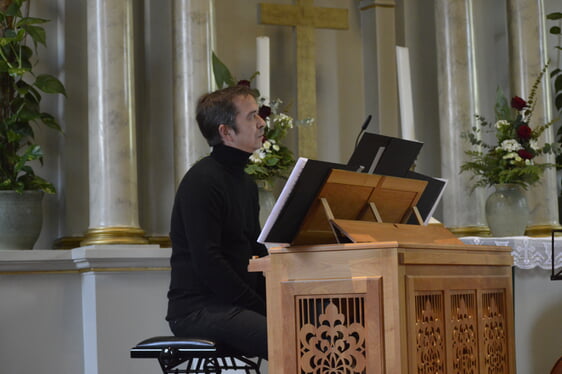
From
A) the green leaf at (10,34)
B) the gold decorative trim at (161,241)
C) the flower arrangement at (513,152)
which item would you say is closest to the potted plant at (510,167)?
the flower arrangement at (513,152)

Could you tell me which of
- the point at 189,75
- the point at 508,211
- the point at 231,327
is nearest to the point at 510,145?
the point at 508,211

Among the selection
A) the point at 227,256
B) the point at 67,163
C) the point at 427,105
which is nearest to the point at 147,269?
the point at 67,163

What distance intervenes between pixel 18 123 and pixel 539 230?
140 inches

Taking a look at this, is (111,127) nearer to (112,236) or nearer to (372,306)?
(112,236)

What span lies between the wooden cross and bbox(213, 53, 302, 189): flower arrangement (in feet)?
2.52

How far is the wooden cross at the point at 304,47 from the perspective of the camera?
6555 mm

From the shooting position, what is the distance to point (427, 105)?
715cm

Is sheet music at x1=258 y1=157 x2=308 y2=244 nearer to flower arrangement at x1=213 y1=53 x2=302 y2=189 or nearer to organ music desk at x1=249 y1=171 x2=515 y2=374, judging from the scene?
organ music desk at x1=249 y1=171 x2=515 y2=374

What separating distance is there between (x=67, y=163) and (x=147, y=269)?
98 centimetres

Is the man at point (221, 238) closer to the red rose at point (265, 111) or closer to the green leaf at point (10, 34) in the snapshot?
the red rose at point (265, 111)

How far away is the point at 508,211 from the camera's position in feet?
19.5

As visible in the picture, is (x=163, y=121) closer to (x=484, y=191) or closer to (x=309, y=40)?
(x=309, y=40)

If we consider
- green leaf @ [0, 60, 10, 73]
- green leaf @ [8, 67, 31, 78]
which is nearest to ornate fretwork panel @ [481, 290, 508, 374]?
green leaf @ [8, 67, 31, 78]

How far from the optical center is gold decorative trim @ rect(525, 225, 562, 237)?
21.1 feet
